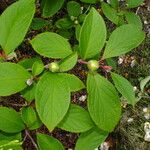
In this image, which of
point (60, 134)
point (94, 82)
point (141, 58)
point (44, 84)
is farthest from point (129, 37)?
point (141, 58)

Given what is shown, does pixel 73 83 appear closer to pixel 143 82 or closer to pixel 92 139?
pixel 92 139

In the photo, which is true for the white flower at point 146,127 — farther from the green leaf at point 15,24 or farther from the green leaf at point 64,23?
the green leaf at point 15,24

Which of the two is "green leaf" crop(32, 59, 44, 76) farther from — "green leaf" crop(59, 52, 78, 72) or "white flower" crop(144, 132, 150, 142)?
"white flower" crop(144, 132, 150, 142)

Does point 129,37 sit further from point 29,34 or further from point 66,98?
point 29,34

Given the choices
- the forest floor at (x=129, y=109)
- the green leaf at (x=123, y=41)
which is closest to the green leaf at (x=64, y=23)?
the forest floor at (x=129, y=109)

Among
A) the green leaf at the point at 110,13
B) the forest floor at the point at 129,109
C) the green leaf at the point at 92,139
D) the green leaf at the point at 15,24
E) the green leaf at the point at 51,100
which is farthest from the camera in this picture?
the forest floor at the point at 129,109

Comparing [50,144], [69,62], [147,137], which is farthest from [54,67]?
[147,137]

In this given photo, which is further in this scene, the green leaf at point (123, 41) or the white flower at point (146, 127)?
the white flower at point (146, 127)
